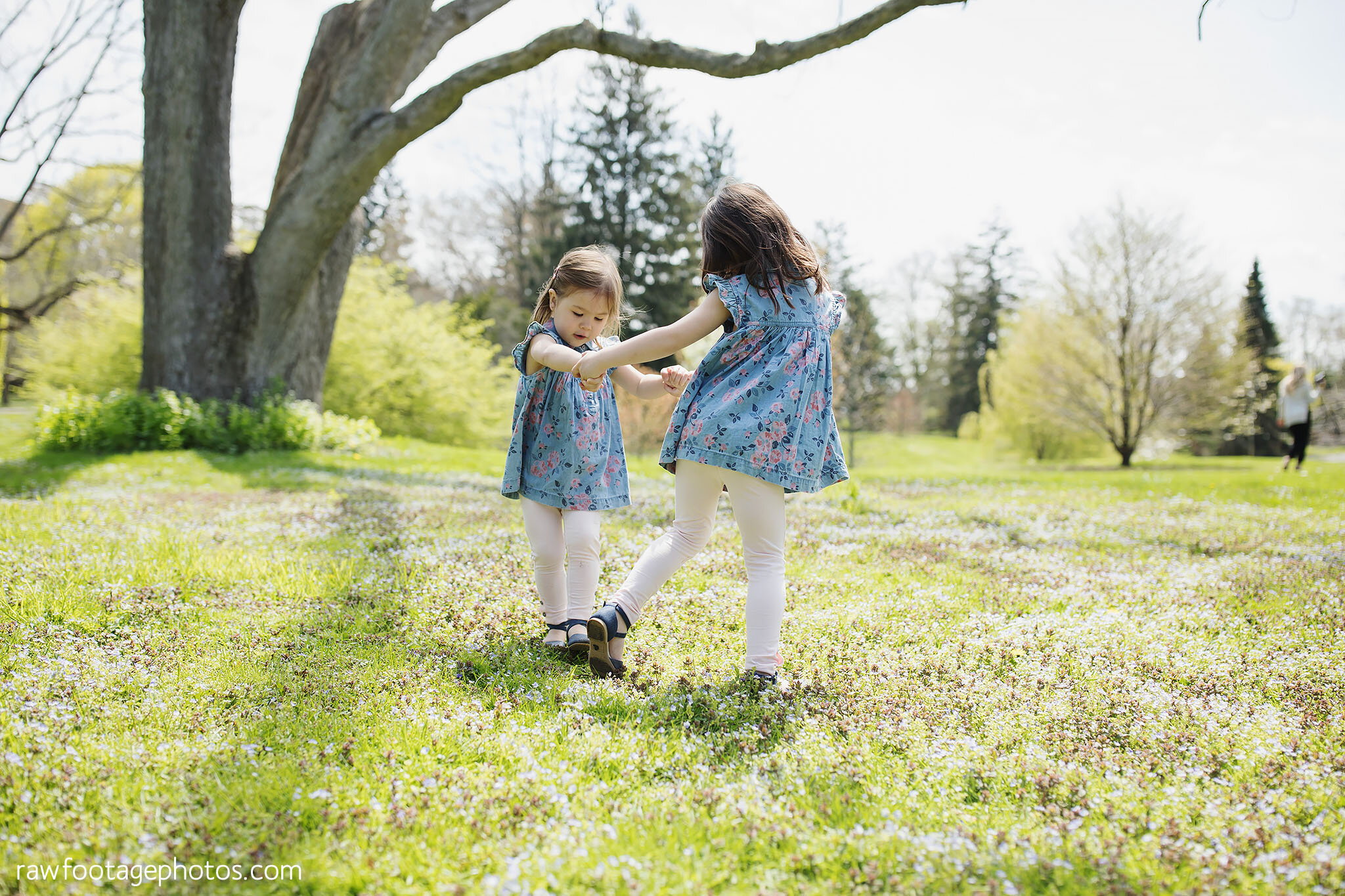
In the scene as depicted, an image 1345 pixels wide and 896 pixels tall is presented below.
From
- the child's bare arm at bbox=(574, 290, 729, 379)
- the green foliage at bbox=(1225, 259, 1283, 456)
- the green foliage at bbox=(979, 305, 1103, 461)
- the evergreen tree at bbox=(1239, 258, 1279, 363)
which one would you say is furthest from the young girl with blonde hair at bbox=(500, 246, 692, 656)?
the evergreen tree at bbox=(1239, 258, 1279, 363)

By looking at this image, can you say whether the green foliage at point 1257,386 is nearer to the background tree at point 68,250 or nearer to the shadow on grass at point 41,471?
the shadow on grass at point 41,471

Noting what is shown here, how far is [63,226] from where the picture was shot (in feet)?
54.4

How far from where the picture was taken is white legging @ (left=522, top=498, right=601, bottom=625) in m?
3.53

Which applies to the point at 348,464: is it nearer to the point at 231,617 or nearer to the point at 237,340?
the point at 237,340

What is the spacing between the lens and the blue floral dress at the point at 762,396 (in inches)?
122

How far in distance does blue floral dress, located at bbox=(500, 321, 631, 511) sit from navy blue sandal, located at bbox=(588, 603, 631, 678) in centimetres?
52

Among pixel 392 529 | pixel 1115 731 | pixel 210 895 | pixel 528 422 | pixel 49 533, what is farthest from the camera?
pixel 392 529

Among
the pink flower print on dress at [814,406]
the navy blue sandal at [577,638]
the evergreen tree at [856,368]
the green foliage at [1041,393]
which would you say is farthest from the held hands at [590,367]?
the green foliage at [1041,393]

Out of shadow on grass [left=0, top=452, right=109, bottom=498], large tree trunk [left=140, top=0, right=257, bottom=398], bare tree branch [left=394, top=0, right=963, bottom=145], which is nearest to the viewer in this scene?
shadow on grass [left=0, top=452, right=109, bottom=498]

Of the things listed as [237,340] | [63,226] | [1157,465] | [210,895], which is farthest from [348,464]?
[1157,465]

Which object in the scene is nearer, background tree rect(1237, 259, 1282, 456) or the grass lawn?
the grass lawn

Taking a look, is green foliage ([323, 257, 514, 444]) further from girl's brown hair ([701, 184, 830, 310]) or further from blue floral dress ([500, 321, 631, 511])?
girl's brown hair ([701, 184, 830, 310])

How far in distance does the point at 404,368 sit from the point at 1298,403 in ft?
57.8

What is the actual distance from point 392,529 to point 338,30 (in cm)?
981
